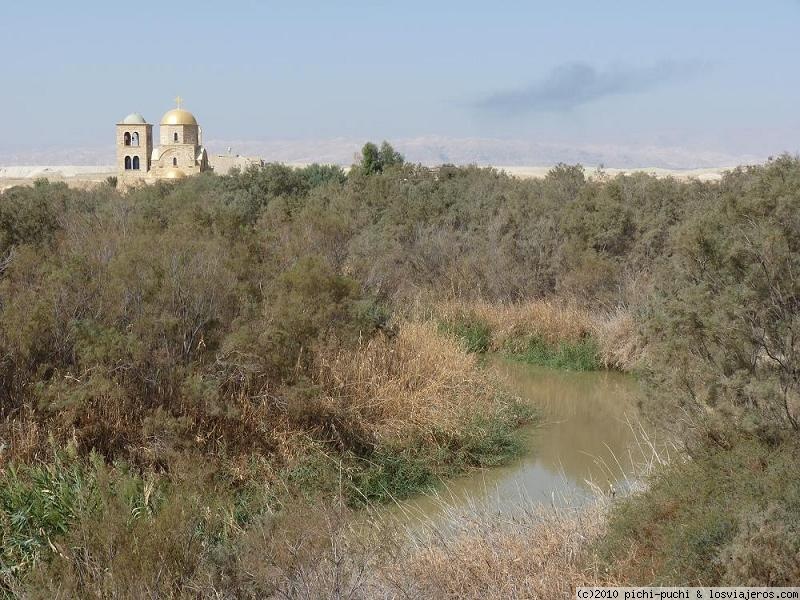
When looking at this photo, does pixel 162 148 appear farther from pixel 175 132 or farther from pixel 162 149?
pixel 175 132

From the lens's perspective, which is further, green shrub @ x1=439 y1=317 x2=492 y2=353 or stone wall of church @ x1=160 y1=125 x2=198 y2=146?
stone wall of church @ x1=160 y1=125 x2=198 y2=146

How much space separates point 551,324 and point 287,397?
30.3 feet

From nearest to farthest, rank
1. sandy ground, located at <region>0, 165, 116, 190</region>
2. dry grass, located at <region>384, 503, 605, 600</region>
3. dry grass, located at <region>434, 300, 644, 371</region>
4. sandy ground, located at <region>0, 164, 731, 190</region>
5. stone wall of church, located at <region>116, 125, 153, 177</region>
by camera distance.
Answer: dry grass, located at <region>384, 503, 605, 600</region> → dry grass, located at <region>434, 300, 644, 371</region> → sandy ground, located at <region>0, 164, 731, 190</region> → sandy ground, located at <region>0, 165, 116, 190</region> → stone wall of church, located at <region>116, 125, 153, 177</region>

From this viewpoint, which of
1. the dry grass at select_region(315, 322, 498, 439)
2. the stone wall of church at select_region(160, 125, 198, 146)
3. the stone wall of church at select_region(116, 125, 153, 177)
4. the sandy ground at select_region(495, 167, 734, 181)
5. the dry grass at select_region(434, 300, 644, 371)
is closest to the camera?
the dry grass at select_region(315, 322, 498, 439)

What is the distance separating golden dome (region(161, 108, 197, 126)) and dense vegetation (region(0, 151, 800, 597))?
55288mm

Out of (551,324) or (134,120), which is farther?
(134,120)

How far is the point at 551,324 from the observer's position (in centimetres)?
1819

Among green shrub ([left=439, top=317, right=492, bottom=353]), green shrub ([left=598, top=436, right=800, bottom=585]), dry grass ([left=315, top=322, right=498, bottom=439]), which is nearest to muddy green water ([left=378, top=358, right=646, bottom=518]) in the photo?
green shrub ([left=439, top=317, right=492, bottom=353])

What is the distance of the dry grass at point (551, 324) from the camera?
1691cm

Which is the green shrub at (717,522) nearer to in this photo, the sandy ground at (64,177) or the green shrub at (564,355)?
the green shrub at (564,355)

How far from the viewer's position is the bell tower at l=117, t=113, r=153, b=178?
73.3m

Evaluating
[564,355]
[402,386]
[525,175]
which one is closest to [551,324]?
[564,355]

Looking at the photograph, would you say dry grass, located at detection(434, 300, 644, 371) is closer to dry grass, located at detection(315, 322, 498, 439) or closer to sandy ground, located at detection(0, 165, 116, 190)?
dry grass, located at detection(315, 322, 498, 439)

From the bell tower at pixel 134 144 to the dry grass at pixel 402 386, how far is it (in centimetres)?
6450
